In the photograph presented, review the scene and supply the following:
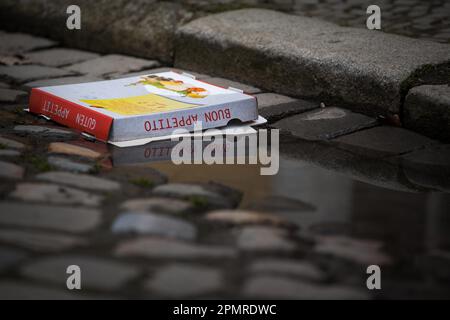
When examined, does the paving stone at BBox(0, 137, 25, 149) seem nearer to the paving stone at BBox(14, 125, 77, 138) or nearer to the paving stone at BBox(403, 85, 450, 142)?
the paving stone at BBox(14, 125, 77, 138)

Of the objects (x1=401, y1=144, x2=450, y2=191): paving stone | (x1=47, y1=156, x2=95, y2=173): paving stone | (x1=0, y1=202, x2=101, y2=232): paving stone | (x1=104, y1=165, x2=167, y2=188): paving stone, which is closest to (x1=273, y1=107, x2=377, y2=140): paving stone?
(x1=401, y1=144, x2=450, y2=191): paving stone

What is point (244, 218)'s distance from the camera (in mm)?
2043

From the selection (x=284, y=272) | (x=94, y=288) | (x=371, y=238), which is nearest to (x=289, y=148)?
(x=371, y=238)

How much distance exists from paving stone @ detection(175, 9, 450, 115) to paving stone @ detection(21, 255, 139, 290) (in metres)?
1.53

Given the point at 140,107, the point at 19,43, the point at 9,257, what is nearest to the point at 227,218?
the point at 9,257

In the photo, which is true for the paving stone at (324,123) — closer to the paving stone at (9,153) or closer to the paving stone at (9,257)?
the paving stone at (9,153)

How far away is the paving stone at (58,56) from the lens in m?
3.86

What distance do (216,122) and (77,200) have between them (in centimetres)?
88

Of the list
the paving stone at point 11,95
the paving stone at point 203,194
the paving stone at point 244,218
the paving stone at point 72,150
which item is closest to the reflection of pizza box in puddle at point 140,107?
the paving stone at point 72,150

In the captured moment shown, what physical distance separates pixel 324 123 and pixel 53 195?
47.3 inches

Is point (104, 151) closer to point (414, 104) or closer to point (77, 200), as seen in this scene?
point (77, 200)

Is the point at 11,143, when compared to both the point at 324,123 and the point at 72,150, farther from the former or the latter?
the point at 324,123

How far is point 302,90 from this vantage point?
10.8 feet

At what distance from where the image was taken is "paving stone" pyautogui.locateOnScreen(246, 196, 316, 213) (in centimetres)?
214
